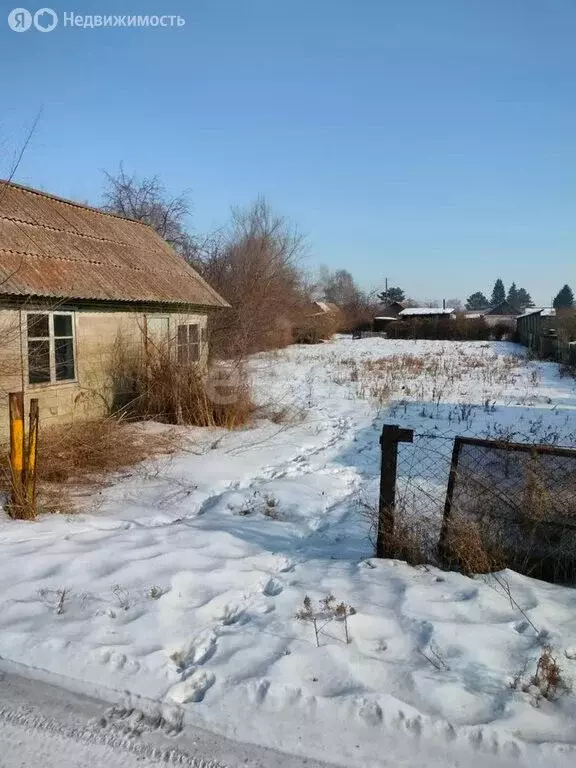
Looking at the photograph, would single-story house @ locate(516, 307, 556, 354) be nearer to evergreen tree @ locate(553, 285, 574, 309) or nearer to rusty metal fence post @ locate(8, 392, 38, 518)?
rusty metal fence post @ locate(8, 392, 38, 518)

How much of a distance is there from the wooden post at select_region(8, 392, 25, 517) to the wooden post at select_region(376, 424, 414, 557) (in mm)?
3548

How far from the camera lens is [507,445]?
13.5 feet

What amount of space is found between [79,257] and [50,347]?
2.37 m

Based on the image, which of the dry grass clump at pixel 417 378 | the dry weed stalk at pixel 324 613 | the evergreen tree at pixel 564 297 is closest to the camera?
the dry weed stalk at pixel 324 613

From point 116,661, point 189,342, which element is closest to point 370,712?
point 116,661

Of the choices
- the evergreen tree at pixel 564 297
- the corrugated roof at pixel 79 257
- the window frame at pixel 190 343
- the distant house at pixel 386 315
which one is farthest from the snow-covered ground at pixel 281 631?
the evergreen tree at pixel 564 297

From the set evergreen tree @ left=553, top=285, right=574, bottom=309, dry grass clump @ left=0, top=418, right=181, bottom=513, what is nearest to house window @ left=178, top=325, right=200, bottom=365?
dry grass clump @ left=0, top=418, right=181, bottom=513

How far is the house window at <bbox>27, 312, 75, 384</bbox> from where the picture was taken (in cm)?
921

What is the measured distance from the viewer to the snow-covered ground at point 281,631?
8.45ft

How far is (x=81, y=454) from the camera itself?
25.1ft

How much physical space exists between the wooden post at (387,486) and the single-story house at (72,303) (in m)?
6.29

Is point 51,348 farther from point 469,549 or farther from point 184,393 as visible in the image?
point 469,549

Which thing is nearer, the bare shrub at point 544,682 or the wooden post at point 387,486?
the bare shrub at point 544,682

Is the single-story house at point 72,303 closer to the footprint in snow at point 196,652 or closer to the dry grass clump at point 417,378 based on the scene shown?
the dry grass clump at point 417,378
